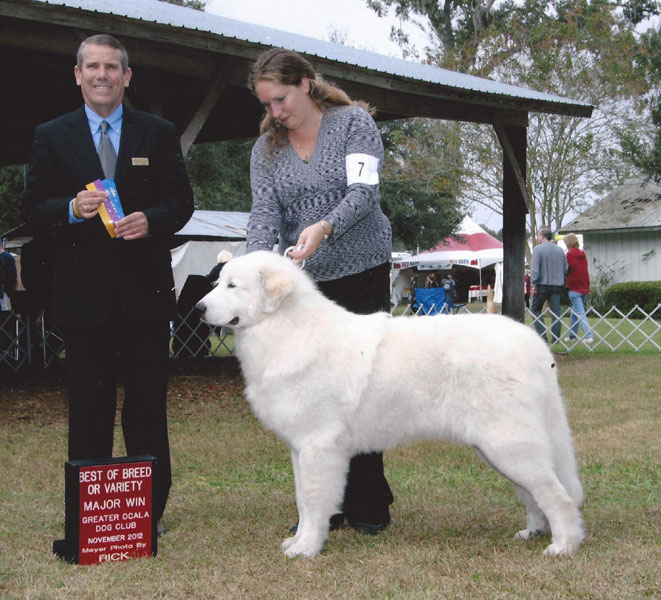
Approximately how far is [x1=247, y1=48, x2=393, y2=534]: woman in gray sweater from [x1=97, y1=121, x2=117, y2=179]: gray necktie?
2.22ft

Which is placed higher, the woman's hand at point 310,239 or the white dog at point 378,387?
the woman's hand at point 310,239

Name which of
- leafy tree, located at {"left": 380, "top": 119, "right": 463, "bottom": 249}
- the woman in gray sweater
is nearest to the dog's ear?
the woman in gray sweater

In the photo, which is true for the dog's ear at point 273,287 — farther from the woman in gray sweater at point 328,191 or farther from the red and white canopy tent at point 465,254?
the red and white canopy tent at point 465,254

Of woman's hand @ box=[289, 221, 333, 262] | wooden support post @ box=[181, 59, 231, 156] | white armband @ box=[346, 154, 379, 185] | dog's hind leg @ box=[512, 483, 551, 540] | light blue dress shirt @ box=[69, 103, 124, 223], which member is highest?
wooden support post @ box=[181, 59, 231, 156]

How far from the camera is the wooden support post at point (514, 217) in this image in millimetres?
11750

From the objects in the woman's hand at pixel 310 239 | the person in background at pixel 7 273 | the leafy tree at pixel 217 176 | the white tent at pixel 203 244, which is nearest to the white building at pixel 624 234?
the leafy tree at pixel 217 176

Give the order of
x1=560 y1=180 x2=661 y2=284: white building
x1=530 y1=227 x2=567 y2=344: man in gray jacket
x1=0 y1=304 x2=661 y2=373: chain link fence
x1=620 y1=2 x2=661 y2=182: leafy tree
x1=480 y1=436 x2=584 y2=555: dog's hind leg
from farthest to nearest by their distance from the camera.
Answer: x1=560 y1=180 x2=661 y2=284: white building
x1=620 y1=2 x2=661 y2=182: leafy tree
x1=530 y1=227 x2=567 y2=344: man in gray jacket
x1=0 y1=304 x2=661 y2=373: chain link fence
x1=480 y1=436 x2=584 y2=555: dog's hind leg

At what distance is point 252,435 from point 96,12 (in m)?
3.94

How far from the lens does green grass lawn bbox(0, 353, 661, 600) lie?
3.03 metres

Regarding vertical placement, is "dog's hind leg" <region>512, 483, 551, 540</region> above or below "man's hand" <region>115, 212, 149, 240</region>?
below

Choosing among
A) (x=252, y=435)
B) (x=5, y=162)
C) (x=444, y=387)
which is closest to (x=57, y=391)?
(x=252, y=435)

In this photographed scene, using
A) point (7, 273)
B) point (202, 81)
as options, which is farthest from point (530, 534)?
point (7, 273)

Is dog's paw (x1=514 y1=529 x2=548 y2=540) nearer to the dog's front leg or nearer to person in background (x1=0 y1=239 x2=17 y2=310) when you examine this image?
the dog's front leg

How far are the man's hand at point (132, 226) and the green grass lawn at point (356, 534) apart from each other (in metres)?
1.42
